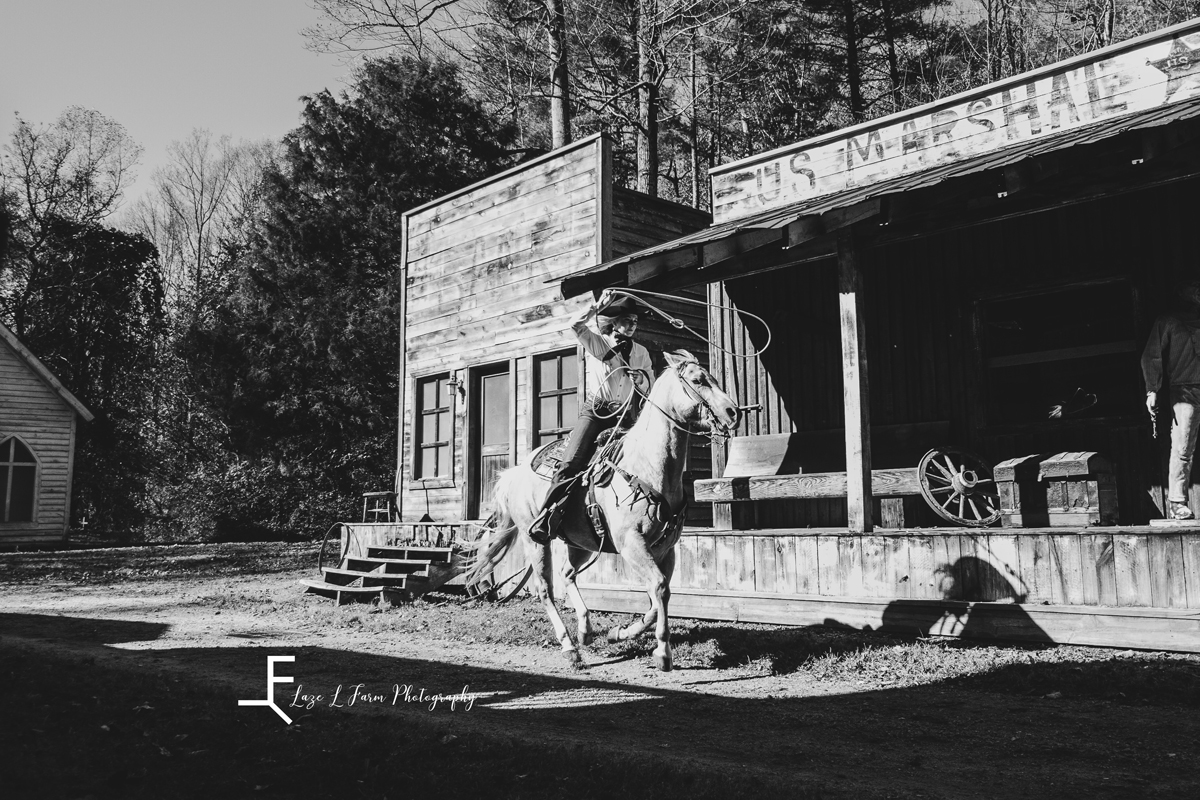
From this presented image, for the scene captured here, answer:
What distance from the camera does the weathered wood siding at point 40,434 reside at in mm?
27203

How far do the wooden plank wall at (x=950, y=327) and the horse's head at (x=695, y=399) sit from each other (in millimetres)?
4769

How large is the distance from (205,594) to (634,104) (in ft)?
60.4

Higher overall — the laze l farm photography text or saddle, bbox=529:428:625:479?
saddle, bbox=529:428:625:479


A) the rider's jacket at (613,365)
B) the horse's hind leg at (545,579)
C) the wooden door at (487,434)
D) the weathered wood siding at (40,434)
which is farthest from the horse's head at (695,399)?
the weathered wood siding at (40,434)

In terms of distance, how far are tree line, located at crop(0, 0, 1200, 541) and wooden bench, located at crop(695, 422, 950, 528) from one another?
41.0ft

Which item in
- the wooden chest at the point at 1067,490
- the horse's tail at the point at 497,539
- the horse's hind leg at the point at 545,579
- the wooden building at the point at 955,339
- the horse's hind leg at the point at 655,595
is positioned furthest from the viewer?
the horse's tail at the point at 497,539

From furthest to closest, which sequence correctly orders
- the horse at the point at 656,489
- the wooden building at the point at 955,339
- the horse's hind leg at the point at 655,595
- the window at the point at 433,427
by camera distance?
1. the window at the point at 433,427
2. the wooden building at the point at 955,339
3. the horse's hind leg at the point at 655,595
4. the horse at the point at 656,489

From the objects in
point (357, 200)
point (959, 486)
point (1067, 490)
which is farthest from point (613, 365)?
point (357, 200)

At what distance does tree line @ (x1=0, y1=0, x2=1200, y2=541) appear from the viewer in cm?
2375

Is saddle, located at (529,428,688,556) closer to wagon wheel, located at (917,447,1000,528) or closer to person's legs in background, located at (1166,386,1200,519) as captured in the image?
wagon wheel, located at (917,447,1000,528)

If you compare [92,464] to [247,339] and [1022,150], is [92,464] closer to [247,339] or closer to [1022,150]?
[247,339]

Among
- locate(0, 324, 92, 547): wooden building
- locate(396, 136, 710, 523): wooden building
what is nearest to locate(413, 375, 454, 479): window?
locate(396, 136, 710, 523): wooden building

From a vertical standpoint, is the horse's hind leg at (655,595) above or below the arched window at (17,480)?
below

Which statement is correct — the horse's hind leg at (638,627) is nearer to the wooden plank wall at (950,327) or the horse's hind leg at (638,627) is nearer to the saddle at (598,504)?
the saddle at (598,504)
